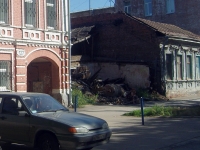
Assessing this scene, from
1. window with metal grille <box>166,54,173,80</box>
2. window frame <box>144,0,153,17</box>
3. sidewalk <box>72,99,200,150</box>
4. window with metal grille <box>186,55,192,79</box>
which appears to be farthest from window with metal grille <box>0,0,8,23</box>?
window frame <box>144,0,153,17</box>

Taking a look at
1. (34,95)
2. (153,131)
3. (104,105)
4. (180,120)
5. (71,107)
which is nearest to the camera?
(34,95)

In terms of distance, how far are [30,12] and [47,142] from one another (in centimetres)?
1328

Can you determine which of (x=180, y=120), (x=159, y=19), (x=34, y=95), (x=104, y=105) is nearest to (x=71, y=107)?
(x=104, y=105)

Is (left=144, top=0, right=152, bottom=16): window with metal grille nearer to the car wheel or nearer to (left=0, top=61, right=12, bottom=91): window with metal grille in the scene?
(left=0, top=61, right=12, bottom=91): window with metal grille

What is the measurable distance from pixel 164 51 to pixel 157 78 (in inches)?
Result: 84.4

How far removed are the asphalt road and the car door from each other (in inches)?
43.0

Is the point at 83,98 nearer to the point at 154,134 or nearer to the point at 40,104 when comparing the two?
the point at 154,134

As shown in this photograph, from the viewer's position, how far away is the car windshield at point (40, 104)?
34.6ft

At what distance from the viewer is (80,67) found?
3045cm

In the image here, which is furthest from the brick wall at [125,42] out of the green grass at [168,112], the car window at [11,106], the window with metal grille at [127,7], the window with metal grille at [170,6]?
the car window at [11,106]

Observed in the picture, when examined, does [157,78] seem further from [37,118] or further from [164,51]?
[37,118]

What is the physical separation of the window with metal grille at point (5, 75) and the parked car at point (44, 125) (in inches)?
390

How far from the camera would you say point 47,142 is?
9.89m

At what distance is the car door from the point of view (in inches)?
402
